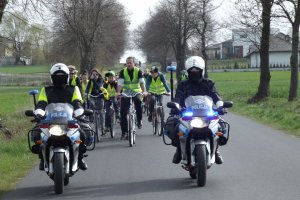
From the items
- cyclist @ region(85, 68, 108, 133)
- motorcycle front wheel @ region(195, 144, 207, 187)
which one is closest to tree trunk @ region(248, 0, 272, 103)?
cyclist @ region(85, 68, 108, 133)

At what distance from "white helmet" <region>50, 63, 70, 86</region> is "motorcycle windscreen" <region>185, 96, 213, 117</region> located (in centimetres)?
Result: 175

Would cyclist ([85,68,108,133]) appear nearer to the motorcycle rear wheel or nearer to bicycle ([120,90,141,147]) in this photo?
bicycle ([120,90,141,147])

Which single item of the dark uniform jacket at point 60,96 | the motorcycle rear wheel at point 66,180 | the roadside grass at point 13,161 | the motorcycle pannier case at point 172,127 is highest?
the dark uniform jacket at point 60,96

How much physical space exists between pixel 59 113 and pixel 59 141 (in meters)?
0.37

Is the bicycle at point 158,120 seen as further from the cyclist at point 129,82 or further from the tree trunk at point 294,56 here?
the tree trunk at point 294,56

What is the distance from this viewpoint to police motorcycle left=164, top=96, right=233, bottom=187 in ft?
26.4

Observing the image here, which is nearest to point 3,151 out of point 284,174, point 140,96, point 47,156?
point 140,96

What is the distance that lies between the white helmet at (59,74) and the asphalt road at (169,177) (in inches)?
59.2

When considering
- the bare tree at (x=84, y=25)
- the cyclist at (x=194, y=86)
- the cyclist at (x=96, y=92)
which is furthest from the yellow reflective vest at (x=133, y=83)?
the bare tree at (x=84, y=25)

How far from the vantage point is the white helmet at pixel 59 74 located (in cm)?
846

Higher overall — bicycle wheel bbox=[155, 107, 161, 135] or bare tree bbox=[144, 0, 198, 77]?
bare tree bbox=[144, 0, 198, 77]

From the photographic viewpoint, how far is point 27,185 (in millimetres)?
8812

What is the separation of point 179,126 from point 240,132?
25.7 ft

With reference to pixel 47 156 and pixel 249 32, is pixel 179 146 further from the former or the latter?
pixel 249 32
